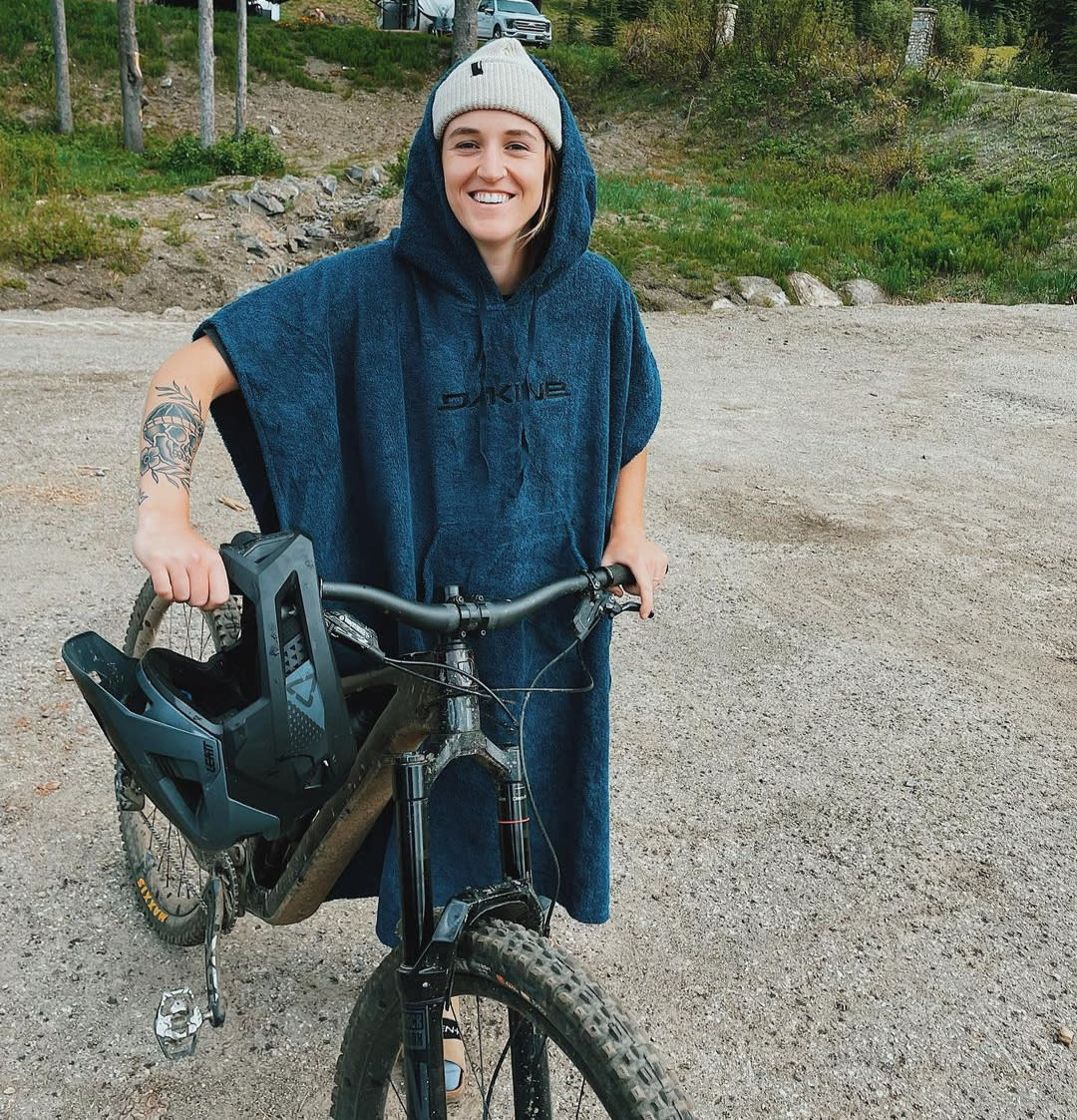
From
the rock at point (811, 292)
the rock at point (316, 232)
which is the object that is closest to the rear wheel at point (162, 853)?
the rock at point (811, 292)

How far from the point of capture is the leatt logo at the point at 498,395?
198cm

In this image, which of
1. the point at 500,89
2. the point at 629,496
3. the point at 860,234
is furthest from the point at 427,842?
the point at 860,234

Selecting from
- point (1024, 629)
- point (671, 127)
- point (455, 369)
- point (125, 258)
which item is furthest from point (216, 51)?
point (455, 369)

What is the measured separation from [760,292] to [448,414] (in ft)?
33.8

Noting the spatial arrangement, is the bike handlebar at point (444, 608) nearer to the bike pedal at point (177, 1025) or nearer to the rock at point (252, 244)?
the bike pedal at point (177, 1025)

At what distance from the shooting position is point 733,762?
383 cm

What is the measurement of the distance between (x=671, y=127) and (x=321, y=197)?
25.5 ft

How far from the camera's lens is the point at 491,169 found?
1780 mm

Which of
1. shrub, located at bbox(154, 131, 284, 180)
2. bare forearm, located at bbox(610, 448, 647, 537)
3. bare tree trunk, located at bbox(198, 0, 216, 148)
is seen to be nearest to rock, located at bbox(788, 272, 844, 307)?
shrub, located at bbox(154, 131, 284, 180)

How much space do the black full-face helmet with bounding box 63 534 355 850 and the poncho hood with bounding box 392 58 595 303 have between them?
64cm

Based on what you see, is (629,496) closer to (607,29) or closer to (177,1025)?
(177,1025)

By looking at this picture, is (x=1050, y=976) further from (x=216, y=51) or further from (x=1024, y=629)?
(x=216, y=51)

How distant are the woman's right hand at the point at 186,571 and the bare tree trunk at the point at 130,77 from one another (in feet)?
57.7

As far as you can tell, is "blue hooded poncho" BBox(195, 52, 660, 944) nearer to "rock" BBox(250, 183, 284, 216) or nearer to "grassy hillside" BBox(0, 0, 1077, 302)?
"grassy hillside" BBox(0, 0, 1077, 302)
